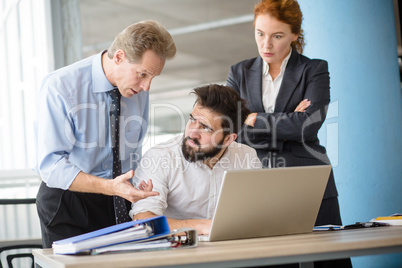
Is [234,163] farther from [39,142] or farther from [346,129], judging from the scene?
[346,129]

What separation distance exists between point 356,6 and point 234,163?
1.74m

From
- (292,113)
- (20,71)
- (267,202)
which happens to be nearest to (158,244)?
(267,202)

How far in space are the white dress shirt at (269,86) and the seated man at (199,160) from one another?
338 millimetres

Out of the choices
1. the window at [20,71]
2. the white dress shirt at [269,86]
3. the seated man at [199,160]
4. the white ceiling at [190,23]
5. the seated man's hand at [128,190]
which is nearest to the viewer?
the seated man's hand at [128,190]

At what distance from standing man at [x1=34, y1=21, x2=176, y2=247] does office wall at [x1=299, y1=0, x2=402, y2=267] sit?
1.68 meters

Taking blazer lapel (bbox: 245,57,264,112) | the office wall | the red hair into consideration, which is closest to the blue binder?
blazer lapel (bbox: 245,57,264,112)

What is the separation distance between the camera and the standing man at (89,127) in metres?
2.05

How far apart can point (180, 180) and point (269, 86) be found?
80 cm

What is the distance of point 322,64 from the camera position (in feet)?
8.82

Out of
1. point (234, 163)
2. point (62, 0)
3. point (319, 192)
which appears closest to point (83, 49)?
point (62, 0)

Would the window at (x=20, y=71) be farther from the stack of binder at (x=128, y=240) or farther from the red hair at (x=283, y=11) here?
the stack of binder at (x=128, y=240)

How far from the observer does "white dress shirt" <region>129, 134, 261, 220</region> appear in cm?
212

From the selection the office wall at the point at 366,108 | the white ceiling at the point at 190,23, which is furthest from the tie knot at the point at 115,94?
the white ceiling at the point at 190,23

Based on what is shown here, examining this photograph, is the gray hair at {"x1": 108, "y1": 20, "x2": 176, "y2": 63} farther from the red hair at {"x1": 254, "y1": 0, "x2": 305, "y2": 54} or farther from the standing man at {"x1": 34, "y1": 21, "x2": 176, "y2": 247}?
the red hair at {"x1": 254, "y1": 0, "x2": 305, "y2": 54}
